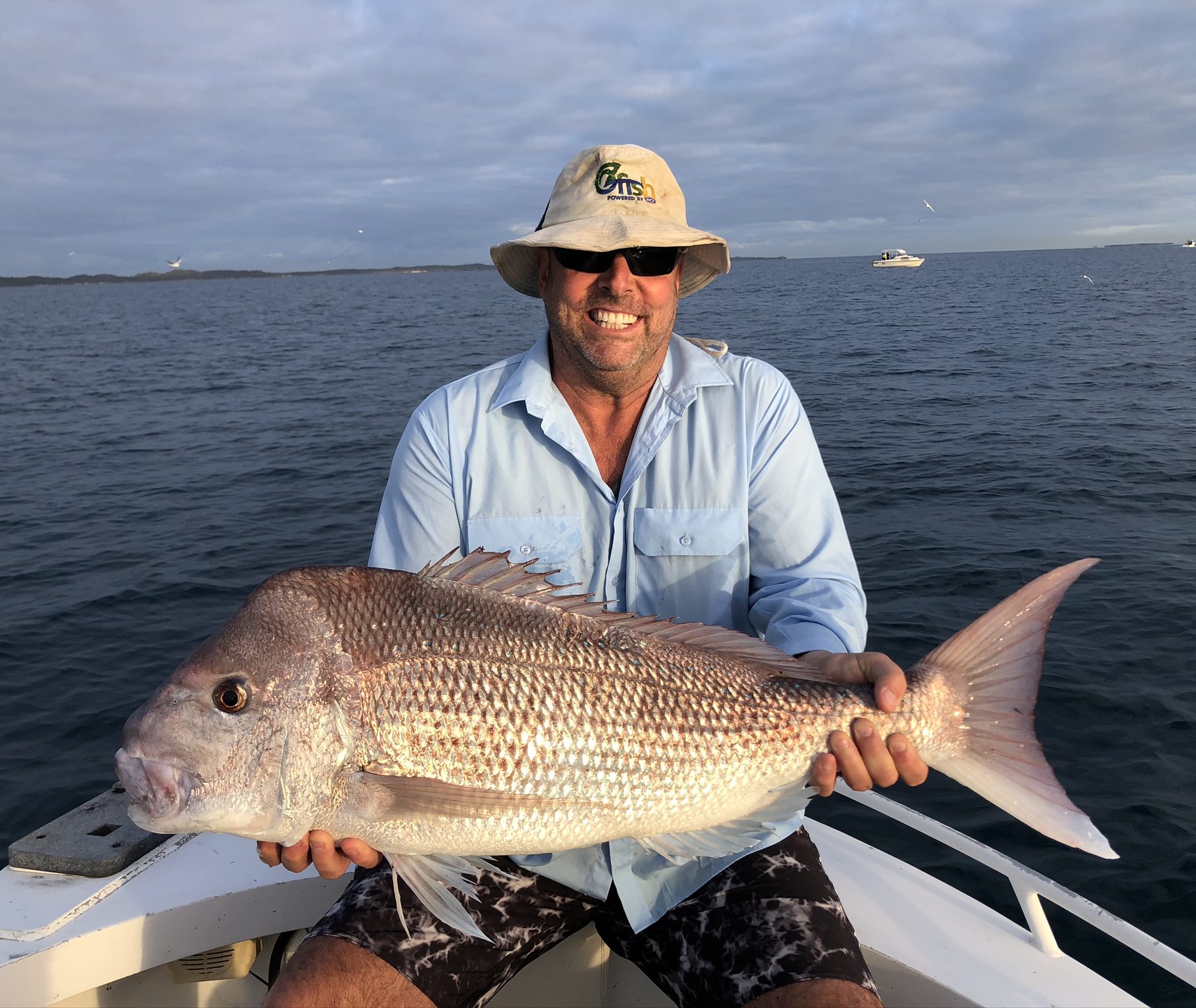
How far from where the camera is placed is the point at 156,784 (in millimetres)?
2254

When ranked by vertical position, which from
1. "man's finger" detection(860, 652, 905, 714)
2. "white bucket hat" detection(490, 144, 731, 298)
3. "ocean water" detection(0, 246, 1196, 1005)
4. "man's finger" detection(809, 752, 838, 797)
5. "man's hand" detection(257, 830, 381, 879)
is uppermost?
"white bucket hat" detection(490, 144, 731, 298)

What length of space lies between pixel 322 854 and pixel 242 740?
0.40m

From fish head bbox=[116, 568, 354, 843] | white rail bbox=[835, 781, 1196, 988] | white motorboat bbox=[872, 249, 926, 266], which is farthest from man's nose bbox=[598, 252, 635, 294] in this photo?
white motorboat bbox=[872, 249, 926, 266]

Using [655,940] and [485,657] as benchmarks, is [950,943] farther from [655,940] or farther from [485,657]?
[485,657]

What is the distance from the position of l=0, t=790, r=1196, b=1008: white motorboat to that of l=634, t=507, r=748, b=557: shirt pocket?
1.00 metres

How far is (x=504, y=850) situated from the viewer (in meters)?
2.43

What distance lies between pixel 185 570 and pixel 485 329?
1287 inches

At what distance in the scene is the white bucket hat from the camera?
337 cm

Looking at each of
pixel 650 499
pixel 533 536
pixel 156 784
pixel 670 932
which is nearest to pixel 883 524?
pixel 650 499

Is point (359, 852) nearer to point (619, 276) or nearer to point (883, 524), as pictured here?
point (619, 276)

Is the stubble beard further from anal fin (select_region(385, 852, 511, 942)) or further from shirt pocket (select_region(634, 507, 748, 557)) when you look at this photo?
anal fin (select_region(385, 852, 511, 942))

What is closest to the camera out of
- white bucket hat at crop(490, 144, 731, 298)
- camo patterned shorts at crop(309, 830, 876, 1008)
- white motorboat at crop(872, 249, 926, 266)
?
camo patterned shorts at crop(309, 830, 876, 1008)

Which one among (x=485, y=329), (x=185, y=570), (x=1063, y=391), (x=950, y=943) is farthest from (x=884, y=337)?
Answer: (x=950, y=943)

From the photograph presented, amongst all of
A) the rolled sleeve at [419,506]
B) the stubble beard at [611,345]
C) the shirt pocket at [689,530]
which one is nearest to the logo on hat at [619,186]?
the stubble beard at [611,345]
